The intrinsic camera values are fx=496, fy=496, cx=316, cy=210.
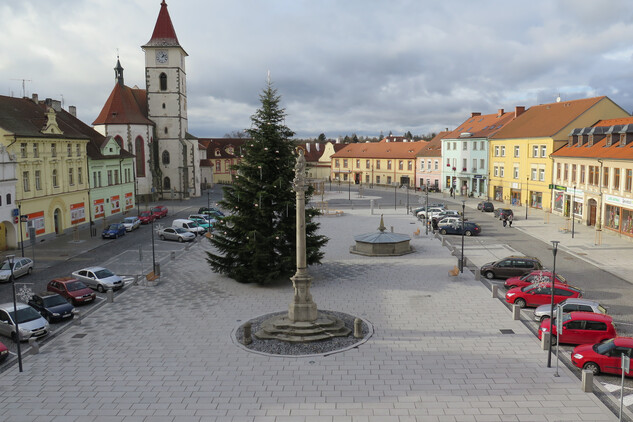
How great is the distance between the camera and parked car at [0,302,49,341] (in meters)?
Result: 18.3

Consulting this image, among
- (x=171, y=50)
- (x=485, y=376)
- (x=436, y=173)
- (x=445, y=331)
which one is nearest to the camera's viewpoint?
(x=485, y=376)

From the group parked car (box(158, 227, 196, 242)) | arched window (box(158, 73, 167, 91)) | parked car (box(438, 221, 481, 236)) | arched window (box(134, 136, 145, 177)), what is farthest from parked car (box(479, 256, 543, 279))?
arched window (box(158, 73, 167, 91))

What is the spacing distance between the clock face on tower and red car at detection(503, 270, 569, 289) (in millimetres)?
A: 53243

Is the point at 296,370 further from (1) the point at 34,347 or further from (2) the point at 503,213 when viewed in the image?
(2) the point at 503,213

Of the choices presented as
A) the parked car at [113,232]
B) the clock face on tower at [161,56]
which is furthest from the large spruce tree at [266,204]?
the clock face on tower at [161,56]

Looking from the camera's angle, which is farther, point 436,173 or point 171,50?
point 436,173

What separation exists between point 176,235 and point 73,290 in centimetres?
1631

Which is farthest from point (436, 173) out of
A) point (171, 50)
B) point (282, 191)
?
point (282, 191)

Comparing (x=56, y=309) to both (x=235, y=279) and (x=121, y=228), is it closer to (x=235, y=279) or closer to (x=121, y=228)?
(x=235, y=279)

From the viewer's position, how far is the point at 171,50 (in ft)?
208

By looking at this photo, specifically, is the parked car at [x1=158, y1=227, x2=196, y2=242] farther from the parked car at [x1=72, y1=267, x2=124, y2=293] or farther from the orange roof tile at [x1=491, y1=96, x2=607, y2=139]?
the orange roof tile at [x1=491, y1=96, x2=607, y2=139]

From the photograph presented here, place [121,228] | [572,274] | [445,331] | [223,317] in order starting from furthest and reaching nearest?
[121,228], [572,274], [223,317], [445,331]

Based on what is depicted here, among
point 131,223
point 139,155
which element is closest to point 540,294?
point 131,223

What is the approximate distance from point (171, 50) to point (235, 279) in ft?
154
